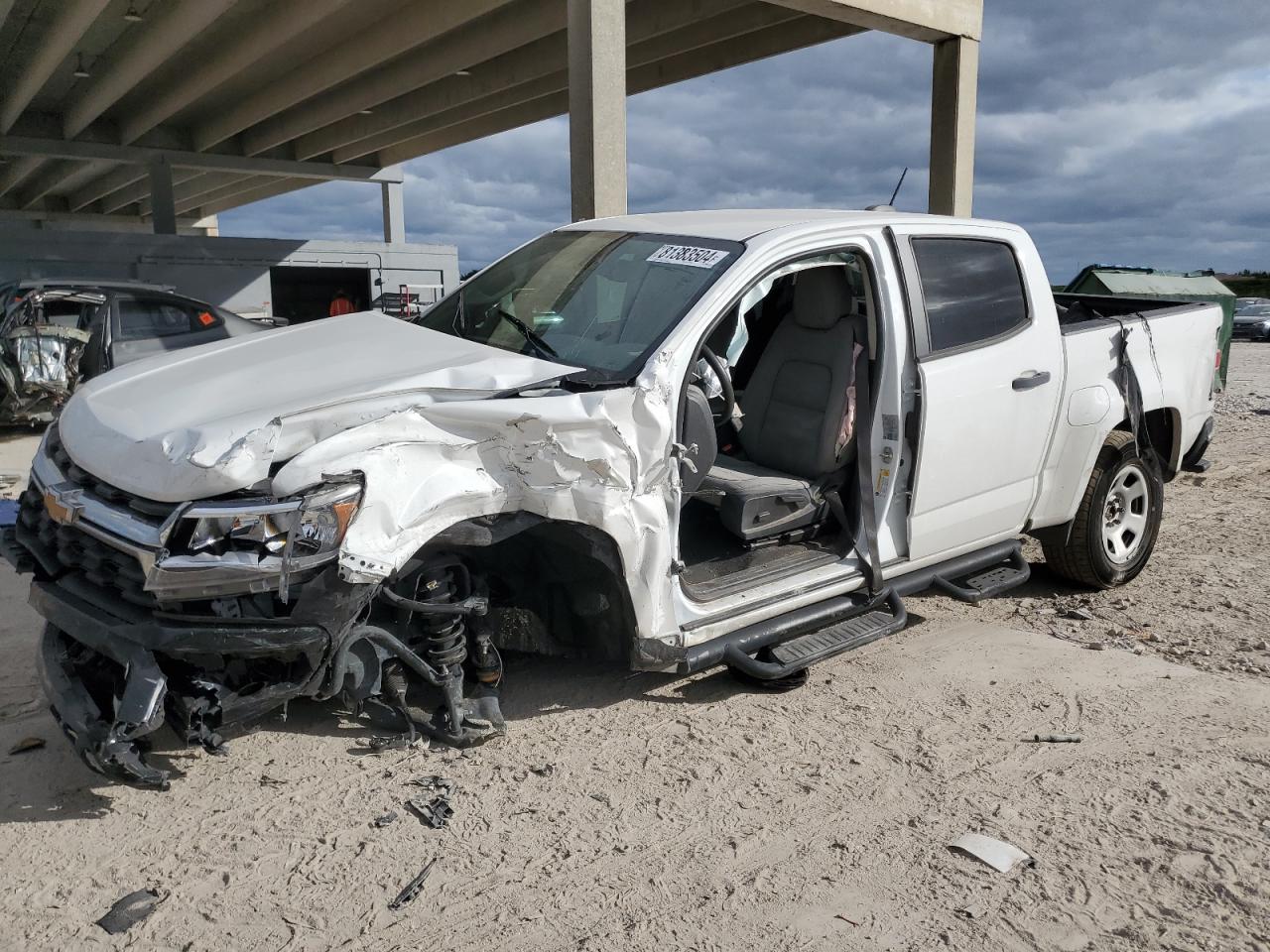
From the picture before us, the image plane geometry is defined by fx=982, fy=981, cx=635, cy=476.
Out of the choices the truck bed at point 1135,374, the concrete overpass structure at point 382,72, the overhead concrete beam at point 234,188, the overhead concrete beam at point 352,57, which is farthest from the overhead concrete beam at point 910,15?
the overhead concrete beam at point 234,188

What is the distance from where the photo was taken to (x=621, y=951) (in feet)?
8.37

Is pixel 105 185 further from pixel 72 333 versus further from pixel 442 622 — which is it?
pixel 442 622

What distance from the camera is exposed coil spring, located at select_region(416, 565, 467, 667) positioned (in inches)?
129

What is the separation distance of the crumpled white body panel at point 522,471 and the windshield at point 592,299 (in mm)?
237

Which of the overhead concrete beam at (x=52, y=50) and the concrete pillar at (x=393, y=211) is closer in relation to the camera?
the overhead concrete beam at (x=52, y=50)

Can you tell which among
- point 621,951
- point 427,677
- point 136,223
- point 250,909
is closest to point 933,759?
point 621,951

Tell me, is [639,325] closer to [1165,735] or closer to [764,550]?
[764,550]

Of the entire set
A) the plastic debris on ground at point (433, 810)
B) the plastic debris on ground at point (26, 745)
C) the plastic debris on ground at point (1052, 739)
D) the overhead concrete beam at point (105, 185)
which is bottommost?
the plastic debris on ground at point (1052, 739)

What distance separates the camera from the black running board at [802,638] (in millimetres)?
3748

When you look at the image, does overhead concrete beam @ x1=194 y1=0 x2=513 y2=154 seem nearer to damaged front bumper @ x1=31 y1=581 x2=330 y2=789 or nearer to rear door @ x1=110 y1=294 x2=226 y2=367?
rear door @ x1=110 y1=294 x2=226 y2=367

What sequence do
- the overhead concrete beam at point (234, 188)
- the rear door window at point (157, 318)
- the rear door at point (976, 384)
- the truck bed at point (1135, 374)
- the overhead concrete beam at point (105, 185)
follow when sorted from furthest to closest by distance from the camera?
the overhead concrete beam at point (234, 188), the overhead concrete beam at point (105, 185), the rear door window at point (157, 318), the truck bed at point (1135, 374), the rear door at point (976, 384)

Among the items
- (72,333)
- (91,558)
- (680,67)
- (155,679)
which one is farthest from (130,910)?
(680,67)

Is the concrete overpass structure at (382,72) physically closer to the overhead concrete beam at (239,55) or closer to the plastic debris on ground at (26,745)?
the overhead concrete beam at (239,55)

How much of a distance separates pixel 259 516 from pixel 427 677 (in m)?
0.88
